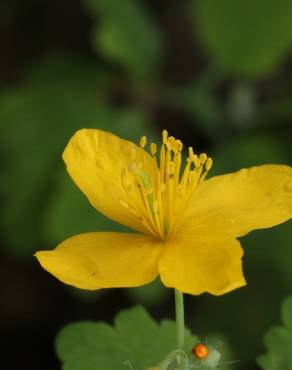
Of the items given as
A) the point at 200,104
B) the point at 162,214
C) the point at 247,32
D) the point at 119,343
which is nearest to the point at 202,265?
the point at 162,214

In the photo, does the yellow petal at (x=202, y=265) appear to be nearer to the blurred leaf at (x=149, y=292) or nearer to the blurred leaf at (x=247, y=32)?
the blurred leaf at (x=149, y=292)

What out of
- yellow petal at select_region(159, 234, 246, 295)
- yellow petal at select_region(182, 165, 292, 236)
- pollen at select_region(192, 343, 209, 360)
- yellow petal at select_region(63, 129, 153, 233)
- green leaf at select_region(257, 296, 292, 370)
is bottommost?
green leaf at select_region(257, 296, 292, 370)

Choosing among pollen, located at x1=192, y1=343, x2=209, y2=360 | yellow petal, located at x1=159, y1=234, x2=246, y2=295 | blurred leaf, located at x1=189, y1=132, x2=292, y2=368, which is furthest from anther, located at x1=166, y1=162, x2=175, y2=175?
blurred leaf, located at x1=189, y1=132, x2=292, y2=368

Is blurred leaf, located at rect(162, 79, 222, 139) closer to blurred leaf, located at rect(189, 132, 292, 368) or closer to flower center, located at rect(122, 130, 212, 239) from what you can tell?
blurred leaf, located at rect(189, 132, 292, 368)

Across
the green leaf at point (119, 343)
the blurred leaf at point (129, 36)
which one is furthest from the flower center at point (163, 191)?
the blurred leaf at point (129, 36)

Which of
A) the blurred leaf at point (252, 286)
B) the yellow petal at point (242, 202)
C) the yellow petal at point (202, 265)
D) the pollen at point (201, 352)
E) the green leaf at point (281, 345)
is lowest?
the blurred leaf at point (252, 286)

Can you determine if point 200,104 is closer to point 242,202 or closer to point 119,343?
point 242,202

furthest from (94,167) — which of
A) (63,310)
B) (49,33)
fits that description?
Result: (49,33)

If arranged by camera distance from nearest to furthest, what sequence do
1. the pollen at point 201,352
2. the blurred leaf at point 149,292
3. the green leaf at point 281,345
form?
the pollen at point 201,352 → the green leaf at point 281,345 → the blurred leaf at point 149,292
